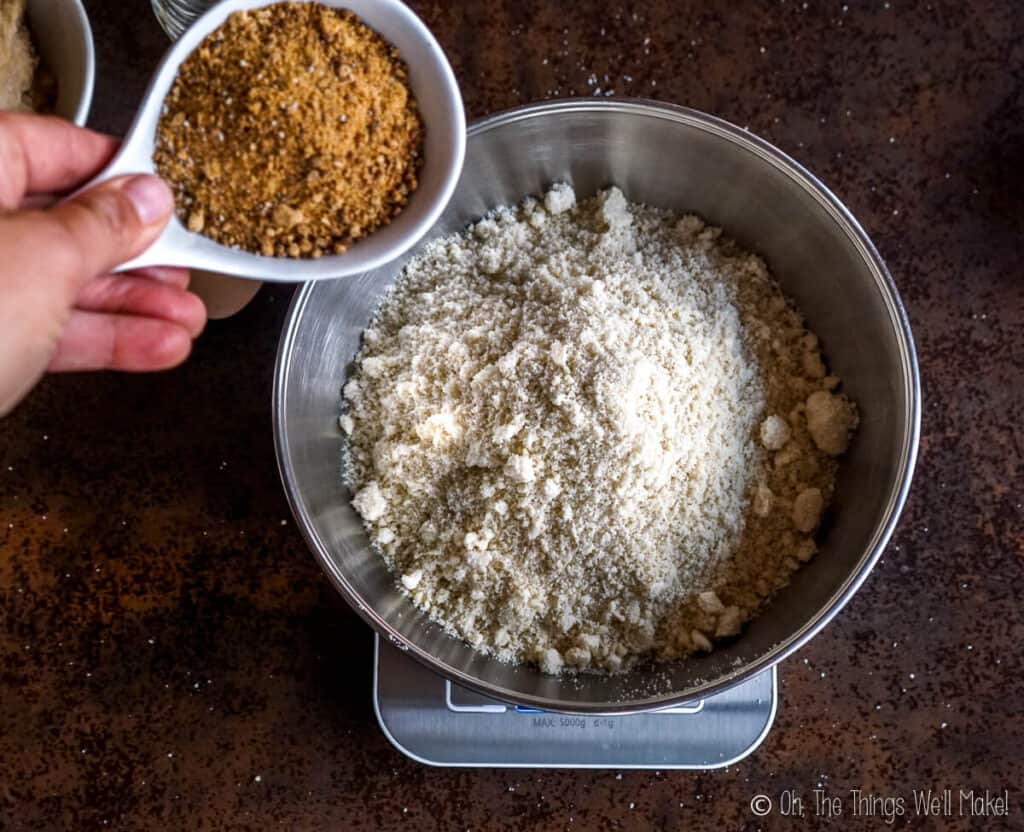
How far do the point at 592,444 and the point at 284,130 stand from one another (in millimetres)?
443

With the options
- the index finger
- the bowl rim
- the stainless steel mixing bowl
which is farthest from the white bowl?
the stainless steel mixing bowl

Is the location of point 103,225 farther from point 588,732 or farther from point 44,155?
point 588,732

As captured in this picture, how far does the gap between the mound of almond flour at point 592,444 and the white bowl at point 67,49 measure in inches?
16.0

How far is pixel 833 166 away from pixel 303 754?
105cm

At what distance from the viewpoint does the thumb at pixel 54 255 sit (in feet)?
2.35

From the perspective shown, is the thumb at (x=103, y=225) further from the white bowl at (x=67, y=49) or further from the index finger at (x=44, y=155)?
the white bowl at (x=67, y=49)

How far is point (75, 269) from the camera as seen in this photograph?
742mm

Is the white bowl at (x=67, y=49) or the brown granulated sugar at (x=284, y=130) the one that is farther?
the white bowl at (x=67, y=49)

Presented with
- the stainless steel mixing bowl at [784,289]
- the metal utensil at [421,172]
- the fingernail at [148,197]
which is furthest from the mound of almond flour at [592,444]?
the fingernail at [148,197]

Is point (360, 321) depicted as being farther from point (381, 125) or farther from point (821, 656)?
point (821, 656)

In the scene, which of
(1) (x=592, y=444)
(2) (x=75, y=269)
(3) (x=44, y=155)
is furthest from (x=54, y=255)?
(1) (x=592, y=444)

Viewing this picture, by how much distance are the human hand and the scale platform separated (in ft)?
1.55

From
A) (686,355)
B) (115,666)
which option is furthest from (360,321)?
(115,666)

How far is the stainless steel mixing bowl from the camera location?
92 cm
